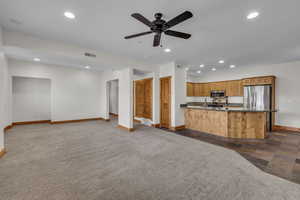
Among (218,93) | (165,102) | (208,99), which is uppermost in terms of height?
(218,93)

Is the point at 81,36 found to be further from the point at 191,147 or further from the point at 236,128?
the point at 236,128

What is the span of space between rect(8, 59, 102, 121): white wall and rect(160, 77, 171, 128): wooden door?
400cm

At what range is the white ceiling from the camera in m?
2.11

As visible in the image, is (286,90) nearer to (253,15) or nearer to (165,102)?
(253,15)

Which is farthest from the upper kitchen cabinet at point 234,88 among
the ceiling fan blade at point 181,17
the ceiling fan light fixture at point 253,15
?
the ceiling fan blade at point 181,17

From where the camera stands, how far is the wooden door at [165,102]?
5570 mm

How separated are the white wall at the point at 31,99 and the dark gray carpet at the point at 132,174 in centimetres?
364

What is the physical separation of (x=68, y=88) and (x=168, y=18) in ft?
20.7

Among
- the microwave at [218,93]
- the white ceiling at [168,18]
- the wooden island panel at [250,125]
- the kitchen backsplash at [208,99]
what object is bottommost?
the wooden island panel at [250,125]

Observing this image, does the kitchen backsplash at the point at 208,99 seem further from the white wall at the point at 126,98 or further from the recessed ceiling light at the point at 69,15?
the recessed ceiling light at the point at 69,15

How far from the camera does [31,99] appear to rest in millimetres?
6172

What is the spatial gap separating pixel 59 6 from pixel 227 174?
4130 millimetres

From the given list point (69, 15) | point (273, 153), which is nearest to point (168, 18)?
point (69, 15)

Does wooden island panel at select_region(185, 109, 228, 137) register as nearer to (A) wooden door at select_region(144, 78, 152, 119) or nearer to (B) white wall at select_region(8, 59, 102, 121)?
(A) wooden door at select_region(144, 78, 152, 119)
